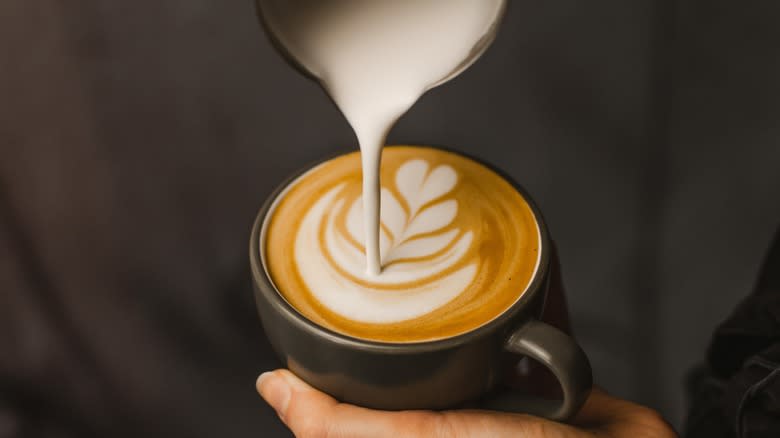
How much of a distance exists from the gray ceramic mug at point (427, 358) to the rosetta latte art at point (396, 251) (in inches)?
2.0

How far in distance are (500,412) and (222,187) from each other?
0.65m

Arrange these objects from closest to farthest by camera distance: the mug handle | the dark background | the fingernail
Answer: the mug handle
the fingernail
the dark background

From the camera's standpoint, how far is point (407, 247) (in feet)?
2.63

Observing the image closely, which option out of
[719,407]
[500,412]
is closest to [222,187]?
[500,412]

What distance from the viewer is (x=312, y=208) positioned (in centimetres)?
83

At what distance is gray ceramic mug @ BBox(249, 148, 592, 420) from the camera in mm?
662

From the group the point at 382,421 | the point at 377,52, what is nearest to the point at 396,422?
the point at 382,421

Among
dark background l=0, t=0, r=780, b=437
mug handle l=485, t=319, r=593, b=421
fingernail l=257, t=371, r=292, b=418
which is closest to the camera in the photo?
mug handle l=485, t=319, r=593, b=421

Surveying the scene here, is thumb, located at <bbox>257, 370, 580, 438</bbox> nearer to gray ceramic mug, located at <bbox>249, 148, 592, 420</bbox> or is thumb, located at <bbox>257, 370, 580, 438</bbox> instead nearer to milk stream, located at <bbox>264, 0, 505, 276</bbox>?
gray ceramic mug, located at <bbox>249, 148, 592, 420</bbox>

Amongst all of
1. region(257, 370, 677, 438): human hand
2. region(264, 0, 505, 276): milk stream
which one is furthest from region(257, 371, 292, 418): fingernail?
region(264, 0, 505, 276): milk stream

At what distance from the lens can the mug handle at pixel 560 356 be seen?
659 millimetres

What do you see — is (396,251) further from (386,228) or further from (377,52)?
(377,52)

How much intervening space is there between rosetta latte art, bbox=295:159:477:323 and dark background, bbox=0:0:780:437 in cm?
43

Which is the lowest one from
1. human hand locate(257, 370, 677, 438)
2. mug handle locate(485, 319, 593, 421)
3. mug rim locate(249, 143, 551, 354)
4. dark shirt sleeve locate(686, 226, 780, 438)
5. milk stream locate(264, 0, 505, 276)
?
dark shirt sleeve locate(686, 226, 780, 438)
